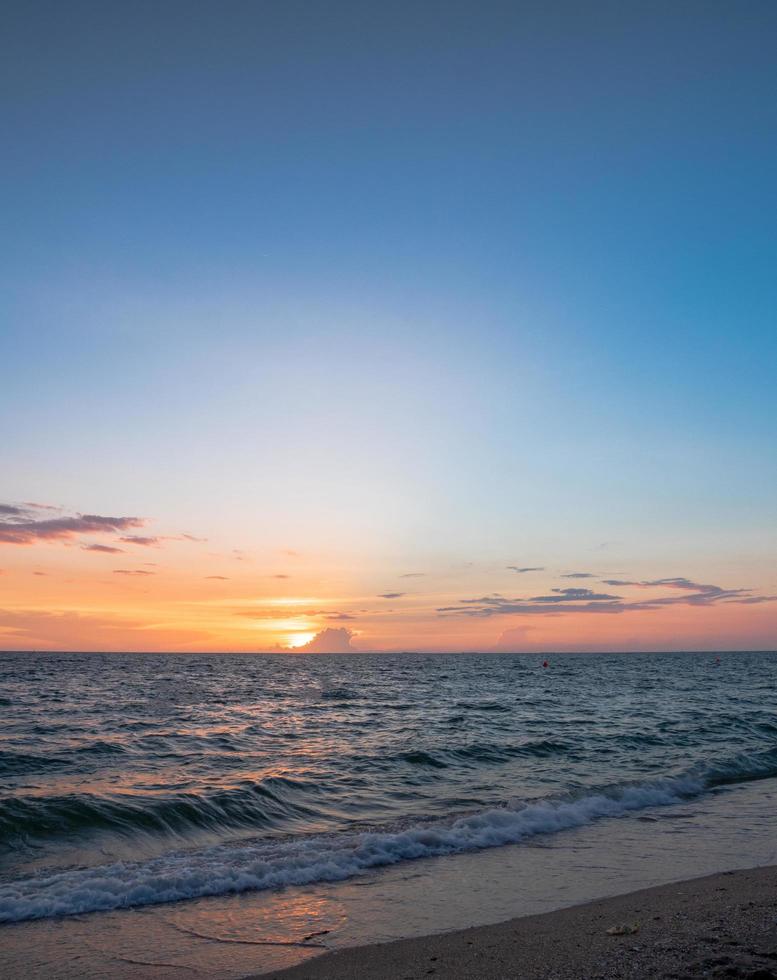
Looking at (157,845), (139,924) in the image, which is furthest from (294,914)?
(157,845)

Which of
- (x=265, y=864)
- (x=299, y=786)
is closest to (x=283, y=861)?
(x=265, y=864)

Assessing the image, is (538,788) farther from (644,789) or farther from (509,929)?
(509,929)

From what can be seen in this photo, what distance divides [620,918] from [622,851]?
449cm

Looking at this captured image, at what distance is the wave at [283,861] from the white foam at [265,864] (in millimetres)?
14

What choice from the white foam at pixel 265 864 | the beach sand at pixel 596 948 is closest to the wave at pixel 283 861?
the white foam at pixel 265 864

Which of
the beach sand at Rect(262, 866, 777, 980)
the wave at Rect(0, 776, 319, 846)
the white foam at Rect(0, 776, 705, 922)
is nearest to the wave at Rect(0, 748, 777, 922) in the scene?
the white foam at Rect(0, 776, 705, 922)

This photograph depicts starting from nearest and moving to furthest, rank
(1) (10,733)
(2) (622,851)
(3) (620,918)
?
(3) (620,918)
(2) (622,851)
(1) (10,733)

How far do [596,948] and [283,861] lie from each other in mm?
6159

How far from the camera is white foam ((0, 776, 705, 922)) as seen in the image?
32.8 feet

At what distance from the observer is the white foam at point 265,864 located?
10.0 m

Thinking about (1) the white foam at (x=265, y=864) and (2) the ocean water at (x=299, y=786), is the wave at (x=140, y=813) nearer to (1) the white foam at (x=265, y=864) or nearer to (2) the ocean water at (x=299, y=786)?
(2) the ocean water at (x=299, y=786)

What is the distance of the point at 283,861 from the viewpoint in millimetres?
11883

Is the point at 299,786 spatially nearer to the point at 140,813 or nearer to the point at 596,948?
the point at 140,813

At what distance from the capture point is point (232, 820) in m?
15.2
